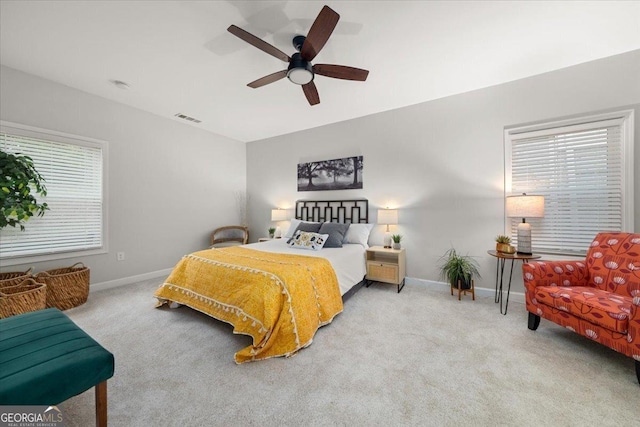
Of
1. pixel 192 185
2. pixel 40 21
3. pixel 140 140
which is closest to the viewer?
pixel 40 21

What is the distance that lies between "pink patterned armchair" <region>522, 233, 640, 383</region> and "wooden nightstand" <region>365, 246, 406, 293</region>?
1.37 metres

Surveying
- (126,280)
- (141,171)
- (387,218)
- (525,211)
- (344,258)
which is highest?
(141,171)

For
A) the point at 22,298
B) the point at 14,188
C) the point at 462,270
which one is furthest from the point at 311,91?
the point at 22,298

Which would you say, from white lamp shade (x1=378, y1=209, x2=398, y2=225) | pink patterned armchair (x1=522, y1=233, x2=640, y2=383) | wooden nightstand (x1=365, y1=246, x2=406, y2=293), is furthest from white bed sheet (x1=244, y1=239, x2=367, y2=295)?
pink patterned armchair (x1=522, y1=233, x2=640, y2=383)

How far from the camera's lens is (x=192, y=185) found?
4512mm

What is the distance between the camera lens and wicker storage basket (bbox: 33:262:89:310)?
2.67 meters

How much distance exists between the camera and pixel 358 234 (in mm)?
3703

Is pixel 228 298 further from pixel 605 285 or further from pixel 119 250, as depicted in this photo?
pixel 605 285

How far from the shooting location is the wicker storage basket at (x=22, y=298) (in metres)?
2.19

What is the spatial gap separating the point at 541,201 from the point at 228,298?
11.0 feet

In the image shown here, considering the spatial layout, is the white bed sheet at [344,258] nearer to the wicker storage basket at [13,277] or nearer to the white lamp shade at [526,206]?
the white lamp shade at [526,206]

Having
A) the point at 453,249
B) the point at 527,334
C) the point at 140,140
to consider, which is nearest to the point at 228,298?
the point at 527,334

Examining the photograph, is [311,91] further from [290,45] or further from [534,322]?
[534,322]

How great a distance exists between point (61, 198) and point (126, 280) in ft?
4.56
